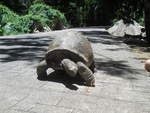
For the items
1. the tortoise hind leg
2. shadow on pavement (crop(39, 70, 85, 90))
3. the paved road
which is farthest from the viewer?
the tortoise hind leg

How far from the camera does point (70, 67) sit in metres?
4.31

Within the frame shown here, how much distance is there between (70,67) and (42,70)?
82cm

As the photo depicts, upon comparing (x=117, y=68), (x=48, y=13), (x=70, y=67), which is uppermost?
(x=70, y=67)

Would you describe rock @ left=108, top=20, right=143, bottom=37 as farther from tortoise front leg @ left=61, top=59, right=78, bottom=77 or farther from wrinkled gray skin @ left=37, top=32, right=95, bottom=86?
tortoise front leg @ left=61, top=59, right=78, bottom=77

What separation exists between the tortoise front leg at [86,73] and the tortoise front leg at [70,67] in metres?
0.11

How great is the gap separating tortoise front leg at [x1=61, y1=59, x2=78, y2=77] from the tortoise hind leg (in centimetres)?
45

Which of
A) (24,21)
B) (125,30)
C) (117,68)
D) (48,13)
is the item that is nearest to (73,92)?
(117,68)

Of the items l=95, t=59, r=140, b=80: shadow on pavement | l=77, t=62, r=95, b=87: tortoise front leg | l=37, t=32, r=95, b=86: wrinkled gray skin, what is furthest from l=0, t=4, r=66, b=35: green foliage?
l=77, t=62, r=95, b=87: tortoise front leg

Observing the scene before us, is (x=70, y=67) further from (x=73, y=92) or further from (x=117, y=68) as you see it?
(x=117, y=68)

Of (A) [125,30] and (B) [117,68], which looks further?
(A) [125,30]

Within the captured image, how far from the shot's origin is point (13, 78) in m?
5.12

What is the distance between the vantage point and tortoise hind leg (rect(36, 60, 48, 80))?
4.85 m

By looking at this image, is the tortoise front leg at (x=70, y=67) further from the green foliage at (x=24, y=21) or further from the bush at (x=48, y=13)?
the bush at (x=48, y=13)

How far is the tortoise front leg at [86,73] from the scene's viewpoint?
178 inches
